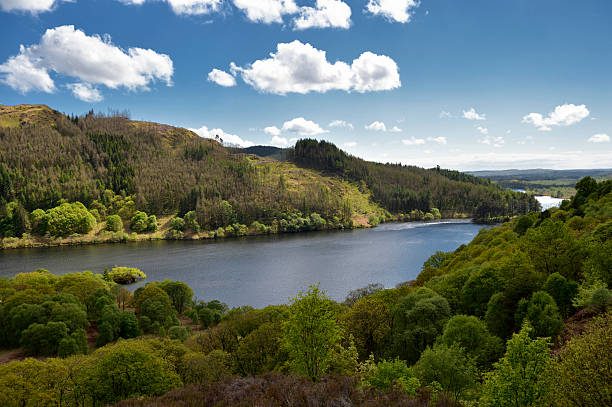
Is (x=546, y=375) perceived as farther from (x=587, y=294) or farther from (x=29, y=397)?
(x=29, y=397)

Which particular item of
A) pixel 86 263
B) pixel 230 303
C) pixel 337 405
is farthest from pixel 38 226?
pixel 337 405

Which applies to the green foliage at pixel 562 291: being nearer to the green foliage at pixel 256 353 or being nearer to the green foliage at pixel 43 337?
the green foliage at pixel 256 353

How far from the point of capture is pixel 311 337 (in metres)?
23.6

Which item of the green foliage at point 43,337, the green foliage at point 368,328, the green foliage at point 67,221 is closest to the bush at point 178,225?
the green foliage at point 67,221

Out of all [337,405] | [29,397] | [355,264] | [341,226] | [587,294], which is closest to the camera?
[337,405]

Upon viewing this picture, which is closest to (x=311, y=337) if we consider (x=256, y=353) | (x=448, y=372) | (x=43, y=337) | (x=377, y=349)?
(x=448, y=372)

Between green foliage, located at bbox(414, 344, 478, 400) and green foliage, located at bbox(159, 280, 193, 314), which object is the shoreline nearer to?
green foliage, located at bbox(159, 280, 193, 314)

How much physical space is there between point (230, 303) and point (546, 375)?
2396 inches

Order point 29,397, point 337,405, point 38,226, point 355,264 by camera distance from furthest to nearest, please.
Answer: point 38,226
point 355,264
point 29,397
point 337,405

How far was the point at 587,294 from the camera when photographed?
2445 cm

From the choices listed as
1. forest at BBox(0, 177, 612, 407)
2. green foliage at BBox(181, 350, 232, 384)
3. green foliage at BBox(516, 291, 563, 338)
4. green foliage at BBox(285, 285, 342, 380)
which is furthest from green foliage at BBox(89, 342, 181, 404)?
green foliage at BBox(516, 291, 563, 338)

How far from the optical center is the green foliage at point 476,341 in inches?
987

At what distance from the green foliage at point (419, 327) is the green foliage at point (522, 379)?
1530cm

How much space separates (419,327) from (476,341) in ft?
20.0
